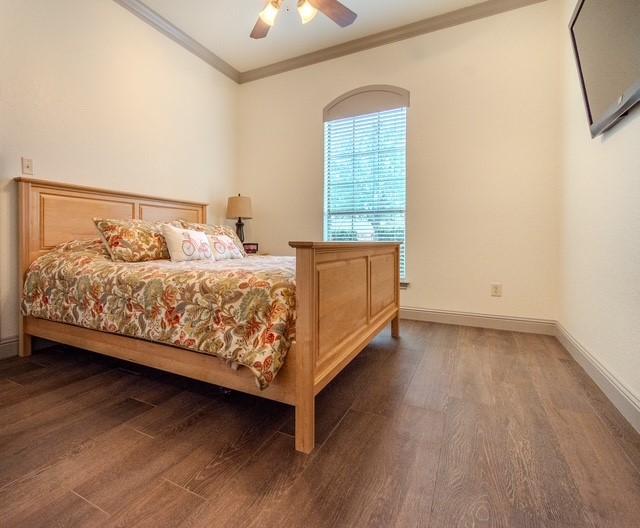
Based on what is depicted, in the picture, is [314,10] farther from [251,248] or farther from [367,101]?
[251,248]

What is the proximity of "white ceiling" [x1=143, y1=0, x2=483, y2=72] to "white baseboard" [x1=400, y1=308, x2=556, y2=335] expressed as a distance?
110 inches

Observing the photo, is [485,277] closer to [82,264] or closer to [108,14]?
[82,264]

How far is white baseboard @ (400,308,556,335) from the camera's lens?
8.75ft

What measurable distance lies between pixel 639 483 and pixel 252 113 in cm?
438

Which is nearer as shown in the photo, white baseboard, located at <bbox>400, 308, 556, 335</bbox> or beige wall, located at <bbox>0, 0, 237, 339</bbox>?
beige wall, located at <bbox>0, 0, 237, 339</bbox>

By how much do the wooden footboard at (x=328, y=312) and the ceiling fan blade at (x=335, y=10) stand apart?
1620mm

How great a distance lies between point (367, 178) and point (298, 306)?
8.25 feet

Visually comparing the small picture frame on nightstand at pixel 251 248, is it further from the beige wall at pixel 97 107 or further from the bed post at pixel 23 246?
the bed post at pixel 23 246

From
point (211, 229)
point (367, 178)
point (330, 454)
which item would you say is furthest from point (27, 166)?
point (367, 178)

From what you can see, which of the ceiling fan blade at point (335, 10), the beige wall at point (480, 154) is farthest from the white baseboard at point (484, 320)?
the ceiling fan blade at point (335, 10)

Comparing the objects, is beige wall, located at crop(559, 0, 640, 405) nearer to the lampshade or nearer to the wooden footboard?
the wooden footboard

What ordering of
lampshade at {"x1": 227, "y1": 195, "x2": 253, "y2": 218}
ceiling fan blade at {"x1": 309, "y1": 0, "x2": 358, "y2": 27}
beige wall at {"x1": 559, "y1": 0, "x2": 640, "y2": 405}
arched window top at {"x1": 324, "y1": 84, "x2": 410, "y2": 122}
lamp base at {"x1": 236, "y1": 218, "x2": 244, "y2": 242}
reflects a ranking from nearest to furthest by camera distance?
beige wall at {"x1": 559, "y1": 0, "x2": 640, "y2": 405} < ceiling fan blade at {"x1": 309, "y1": 0, "x2": 358, "y2": 27} < arched window top at {"x1": 324, "y1": 84, "x2": 410, "y2": 122} < lampshade at {"x1": 227, "y1": 195, "x2": 253, "y2": 218} < lamp base at {"x1": 236, "y1": 218, "x2": 244, "y2": 242}

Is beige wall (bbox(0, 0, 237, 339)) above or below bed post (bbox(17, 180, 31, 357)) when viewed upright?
above

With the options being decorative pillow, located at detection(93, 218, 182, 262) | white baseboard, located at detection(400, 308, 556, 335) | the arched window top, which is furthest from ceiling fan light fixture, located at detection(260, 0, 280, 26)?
white baseboard, located at detection(400, 308, 556, 335)
